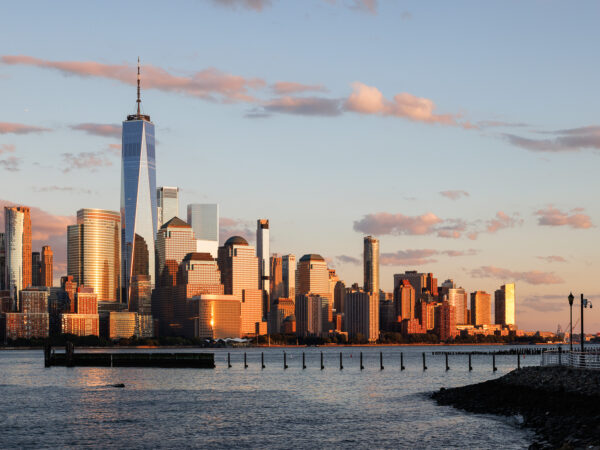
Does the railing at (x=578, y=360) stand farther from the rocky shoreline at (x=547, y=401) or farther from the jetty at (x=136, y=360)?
the jetty at (x=136, y=360)

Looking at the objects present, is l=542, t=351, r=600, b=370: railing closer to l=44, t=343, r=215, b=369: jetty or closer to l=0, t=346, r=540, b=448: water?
l=0, t=346, r=540, b=448: water

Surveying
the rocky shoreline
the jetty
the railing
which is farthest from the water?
the jetty

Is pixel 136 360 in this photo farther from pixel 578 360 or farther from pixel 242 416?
pixel 578 360

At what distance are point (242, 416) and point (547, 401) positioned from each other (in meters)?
26.7

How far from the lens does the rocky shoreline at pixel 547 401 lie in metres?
54.7

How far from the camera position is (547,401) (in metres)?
69.2

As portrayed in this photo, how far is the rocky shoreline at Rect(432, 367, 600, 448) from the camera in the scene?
54.7 metres

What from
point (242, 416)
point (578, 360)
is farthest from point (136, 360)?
point (578, 360)

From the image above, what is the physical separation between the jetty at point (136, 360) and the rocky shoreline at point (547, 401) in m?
74.6

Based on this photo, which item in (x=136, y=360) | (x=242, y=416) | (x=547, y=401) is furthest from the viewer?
(x=136, y=360)

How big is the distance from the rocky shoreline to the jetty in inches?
2936

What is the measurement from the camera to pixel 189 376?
455 feet

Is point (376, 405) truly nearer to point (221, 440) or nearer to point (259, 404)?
point (259, 404)

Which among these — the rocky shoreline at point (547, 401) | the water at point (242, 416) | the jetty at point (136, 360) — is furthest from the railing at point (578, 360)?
the jetty at point (136, 360)
